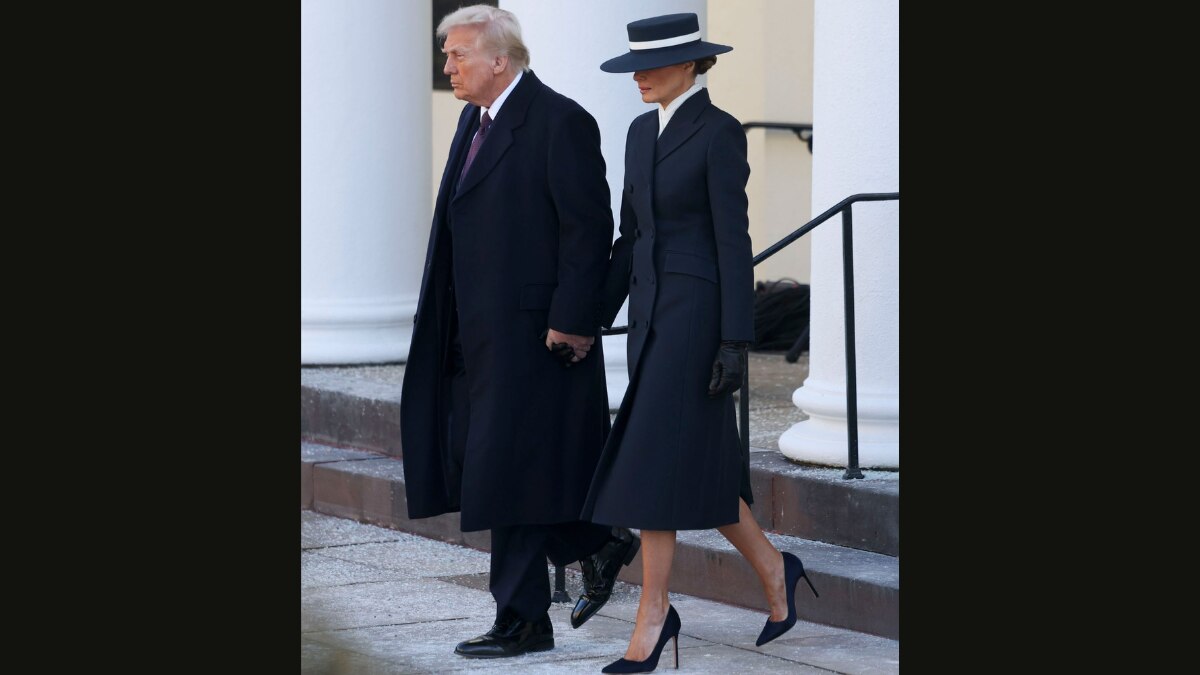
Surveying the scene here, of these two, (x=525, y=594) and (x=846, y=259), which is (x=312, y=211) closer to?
(x=846, y=259)

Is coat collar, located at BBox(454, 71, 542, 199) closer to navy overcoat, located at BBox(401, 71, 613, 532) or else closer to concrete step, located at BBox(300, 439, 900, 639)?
navy overcoat, located at BBox(401, 71, 613, 532)

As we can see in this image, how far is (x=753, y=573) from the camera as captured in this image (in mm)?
5926

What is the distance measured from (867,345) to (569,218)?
1.59 metres

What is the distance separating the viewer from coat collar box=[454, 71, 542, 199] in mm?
5207

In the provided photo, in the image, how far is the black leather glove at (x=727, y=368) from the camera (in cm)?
488

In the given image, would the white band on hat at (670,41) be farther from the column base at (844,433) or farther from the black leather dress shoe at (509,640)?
the column base at (844,433)

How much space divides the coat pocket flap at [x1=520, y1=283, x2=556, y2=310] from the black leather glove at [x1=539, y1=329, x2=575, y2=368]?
0.07m

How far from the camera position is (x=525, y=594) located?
17.4ft

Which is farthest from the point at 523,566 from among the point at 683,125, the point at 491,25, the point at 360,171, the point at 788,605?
the point at 360,171

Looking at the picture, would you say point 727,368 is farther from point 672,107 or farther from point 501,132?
point 501,132

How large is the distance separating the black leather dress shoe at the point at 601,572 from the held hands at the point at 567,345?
0.52 metres

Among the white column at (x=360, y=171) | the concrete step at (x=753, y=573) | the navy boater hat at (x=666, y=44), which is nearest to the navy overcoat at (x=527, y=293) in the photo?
the navy boater hat at (x=666, y=44)

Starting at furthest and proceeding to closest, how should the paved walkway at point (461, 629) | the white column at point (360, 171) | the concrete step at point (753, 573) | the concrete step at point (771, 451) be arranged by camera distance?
1. the white column at point (360, 171)
2. the concrete step at point (771, 451)
3. the concrete step at point (753, 573)
4. the paved walkway at point (461, 629)

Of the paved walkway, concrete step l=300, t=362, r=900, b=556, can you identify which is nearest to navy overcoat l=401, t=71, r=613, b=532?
the paved walkway
